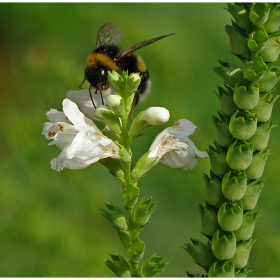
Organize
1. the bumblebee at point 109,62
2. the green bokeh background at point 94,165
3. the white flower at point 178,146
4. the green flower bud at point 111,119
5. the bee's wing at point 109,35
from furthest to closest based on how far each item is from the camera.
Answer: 1. the green bokeh background at point 94,165
2. the bee's wing at point 109,35
3. the bumblebee at point 109,62
4. the white flower at point 178,146
5. the green flower bud at point 111,119

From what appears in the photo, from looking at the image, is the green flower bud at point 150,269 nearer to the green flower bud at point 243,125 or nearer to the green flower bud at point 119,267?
the green flower bud at point 119,267

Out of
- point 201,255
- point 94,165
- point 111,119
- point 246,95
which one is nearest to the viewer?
point 246,95

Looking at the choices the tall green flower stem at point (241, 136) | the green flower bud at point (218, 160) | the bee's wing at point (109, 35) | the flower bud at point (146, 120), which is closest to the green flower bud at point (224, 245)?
the tall green flower stem at point (241, 136)

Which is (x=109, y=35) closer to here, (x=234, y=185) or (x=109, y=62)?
(x=109, y=62)

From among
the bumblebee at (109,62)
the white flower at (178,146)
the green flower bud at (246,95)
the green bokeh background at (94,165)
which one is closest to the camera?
the green flower bud at (246,95)

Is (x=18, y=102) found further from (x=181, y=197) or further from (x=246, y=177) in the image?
(x=246, y=177)

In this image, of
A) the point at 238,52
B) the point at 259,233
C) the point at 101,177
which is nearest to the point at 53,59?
the point at 101,177

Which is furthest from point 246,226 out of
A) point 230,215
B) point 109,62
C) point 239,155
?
point 109,62
